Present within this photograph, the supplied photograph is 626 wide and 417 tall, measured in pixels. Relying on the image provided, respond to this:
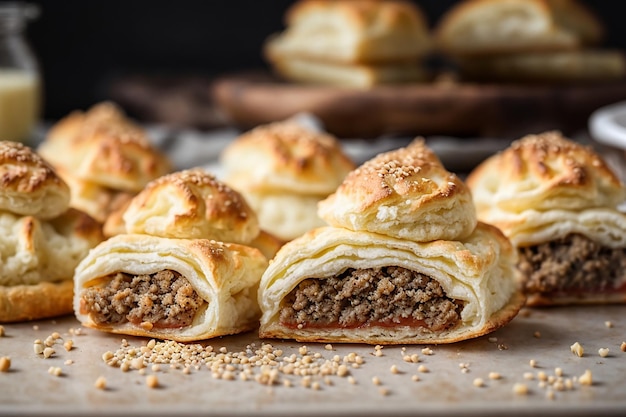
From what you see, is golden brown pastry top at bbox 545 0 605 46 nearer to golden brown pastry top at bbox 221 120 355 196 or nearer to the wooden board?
the wooden board

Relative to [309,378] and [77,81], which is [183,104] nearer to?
[77,81]

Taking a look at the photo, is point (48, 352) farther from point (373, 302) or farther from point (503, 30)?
point (503, 30)

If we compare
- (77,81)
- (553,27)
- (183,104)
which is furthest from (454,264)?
(77,81)

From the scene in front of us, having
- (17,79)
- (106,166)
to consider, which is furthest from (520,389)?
(17,79)

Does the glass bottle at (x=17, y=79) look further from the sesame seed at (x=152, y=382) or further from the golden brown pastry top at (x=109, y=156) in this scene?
the sesame seed at (x=152, y=382)

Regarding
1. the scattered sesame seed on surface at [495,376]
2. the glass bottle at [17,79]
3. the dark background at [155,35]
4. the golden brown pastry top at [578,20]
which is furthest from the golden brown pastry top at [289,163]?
the dark background at [155,35]

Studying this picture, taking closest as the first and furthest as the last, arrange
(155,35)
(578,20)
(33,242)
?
(33,242) < (578,20) < (155,35)
